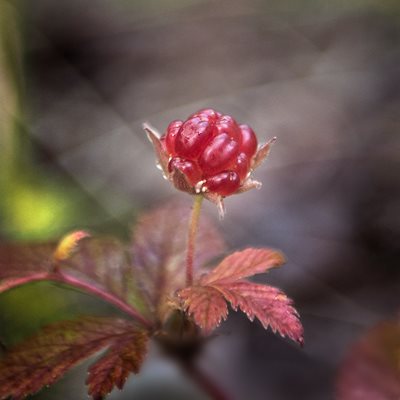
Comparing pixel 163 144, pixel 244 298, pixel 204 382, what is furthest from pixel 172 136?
pixel 204 382

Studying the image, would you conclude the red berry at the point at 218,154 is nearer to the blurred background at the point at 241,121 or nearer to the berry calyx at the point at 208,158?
the berry calyx at the point at 208,158

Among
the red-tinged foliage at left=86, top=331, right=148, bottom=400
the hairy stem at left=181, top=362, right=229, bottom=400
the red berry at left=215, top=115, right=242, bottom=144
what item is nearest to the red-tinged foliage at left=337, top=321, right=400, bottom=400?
the hairy stem at left=181, top=362, right=229, bottom=400

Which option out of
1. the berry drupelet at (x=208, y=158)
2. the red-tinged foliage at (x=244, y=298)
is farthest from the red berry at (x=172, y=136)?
the red-tinged foliage at (x=244, y=298)

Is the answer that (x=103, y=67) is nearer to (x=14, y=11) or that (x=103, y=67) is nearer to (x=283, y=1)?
(x=14, y=11)

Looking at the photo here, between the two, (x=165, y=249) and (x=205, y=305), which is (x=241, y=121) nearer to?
(x=165, y=249)

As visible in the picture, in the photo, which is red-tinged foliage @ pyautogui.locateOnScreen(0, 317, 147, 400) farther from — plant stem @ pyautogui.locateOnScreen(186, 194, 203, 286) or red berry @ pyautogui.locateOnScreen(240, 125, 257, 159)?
red berry @ pyautogui.locateOnScreen(240, 125, 257, 159)

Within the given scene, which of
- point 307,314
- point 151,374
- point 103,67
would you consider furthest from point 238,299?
point 103,67

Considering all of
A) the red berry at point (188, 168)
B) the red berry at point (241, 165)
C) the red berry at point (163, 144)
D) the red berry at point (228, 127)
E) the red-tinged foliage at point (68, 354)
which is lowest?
the red-tinged foliage at point (68, 354)
